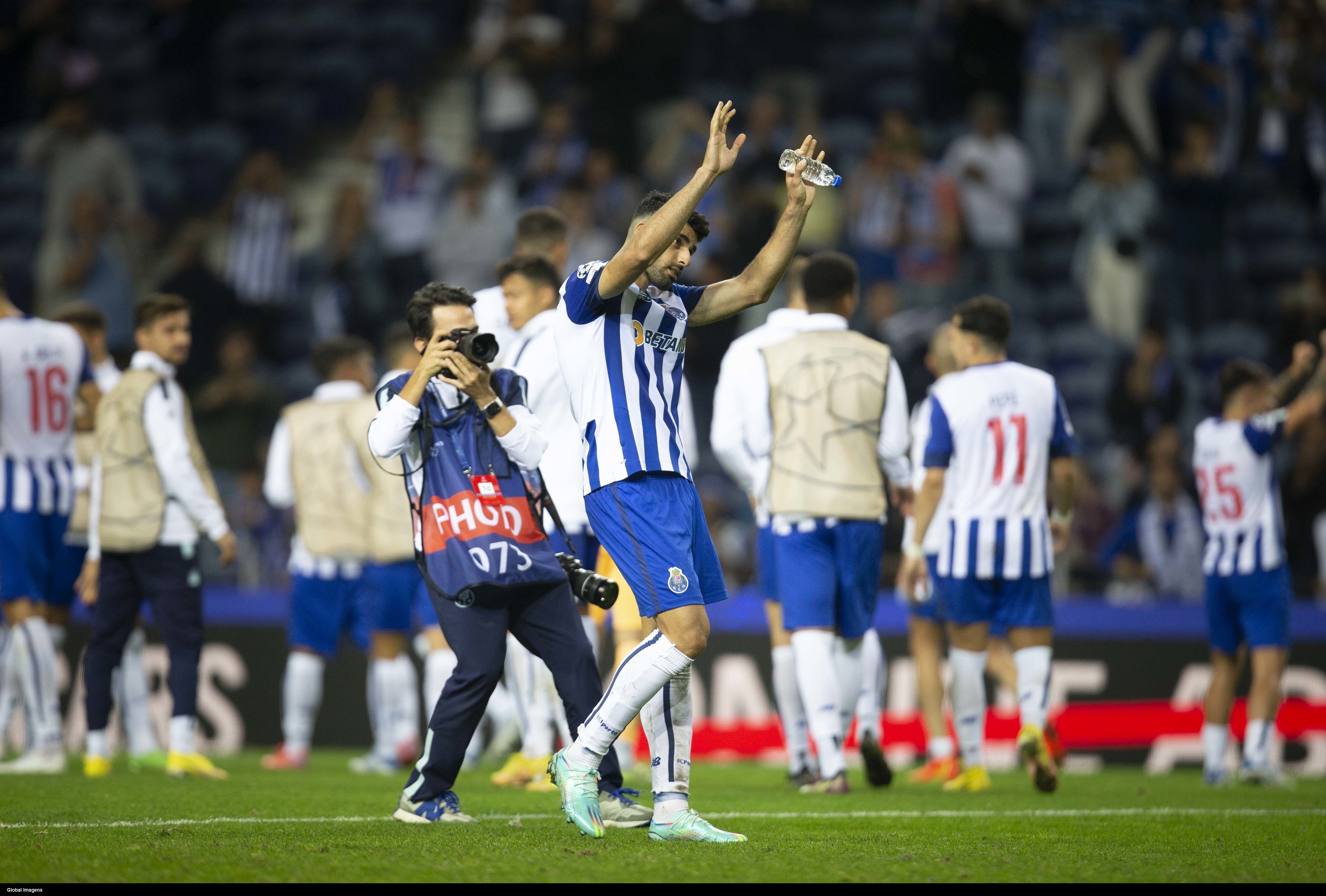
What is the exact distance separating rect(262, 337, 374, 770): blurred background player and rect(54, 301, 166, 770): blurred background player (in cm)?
80

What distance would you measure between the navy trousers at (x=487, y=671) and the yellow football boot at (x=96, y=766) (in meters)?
3.32

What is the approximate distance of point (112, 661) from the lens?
328 inches

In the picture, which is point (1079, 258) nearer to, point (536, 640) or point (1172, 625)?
point (1172, 625)

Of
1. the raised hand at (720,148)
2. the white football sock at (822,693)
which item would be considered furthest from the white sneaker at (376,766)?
the raised hand at (720,148)

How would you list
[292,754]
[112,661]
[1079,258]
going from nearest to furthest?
[112,661], [292,754], [1079,258]

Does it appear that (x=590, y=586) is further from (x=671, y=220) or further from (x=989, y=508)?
(x=989, y=508)

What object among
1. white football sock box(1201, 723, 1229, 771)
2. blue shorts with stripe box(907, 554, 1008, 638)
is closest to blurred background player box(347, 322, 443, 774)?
blue shorts with stripe box(907, 554, 1008, 638)

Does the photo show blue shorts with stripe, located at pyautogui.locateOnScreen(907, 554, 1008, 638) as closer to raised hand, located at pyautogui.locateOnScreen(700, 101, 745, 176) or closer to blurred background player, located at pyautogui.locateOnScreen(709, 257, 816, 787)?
blurred background player, located at pyautogui.locateOnScreen(709, 257, 816, 787)

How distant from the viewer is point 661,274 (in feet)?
17.6

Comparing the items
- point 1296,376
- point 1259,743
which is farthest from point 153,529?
point 1296,376

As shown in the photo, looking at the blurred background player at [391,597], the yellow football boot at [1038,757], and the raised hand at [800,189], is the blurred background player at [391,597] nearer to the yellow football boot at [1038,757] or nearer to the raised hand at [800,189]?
the yellow football boot at [1038,757]

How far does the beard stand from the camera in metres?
5.37
